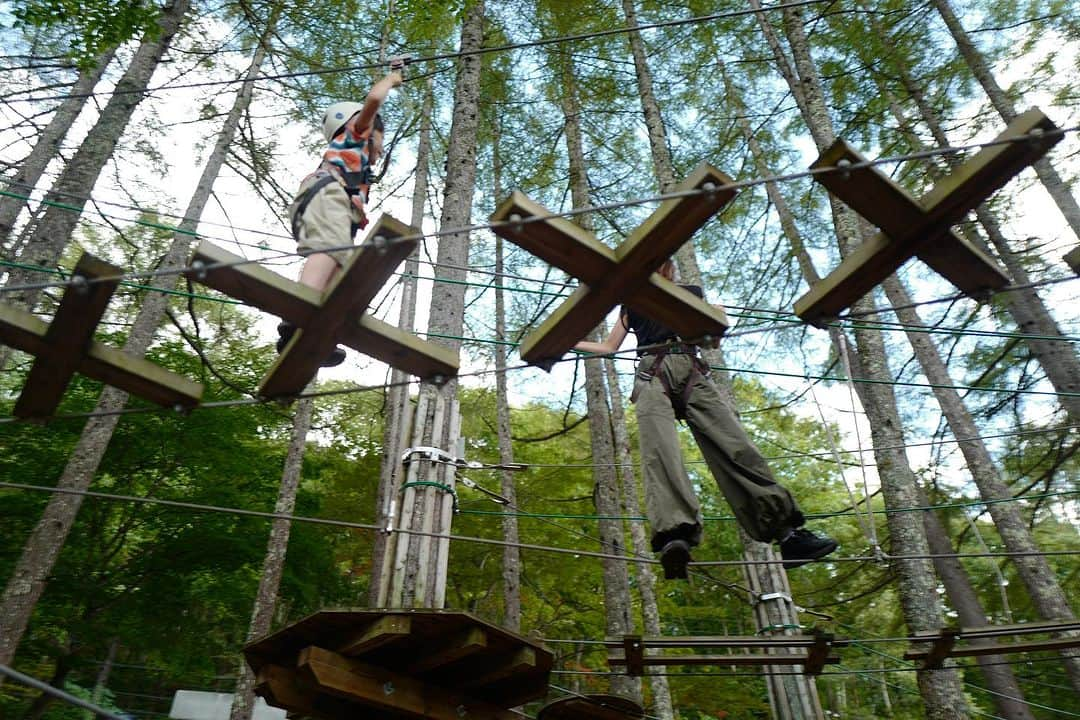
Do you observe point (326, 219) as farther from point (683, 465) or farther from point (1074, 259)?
point (1074, 259)

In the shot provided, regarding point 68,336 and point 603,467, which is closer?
point 68,336

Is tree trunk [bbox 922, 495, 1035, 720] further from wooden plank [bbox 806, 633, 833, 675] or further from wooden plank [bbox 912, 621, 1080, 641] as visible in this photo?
wooden plank [bbox 806, 633, 833, 675]

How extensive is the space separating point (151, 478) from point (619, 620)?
6.05 metres

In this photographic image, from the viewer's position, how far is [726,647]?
3641mm

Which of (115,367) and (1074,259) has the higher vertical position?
(1074,259)

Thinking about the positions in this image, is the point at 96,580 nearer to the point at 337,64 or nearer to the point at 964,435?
the point at 337,64

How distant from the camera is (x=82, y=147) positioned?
6.46m

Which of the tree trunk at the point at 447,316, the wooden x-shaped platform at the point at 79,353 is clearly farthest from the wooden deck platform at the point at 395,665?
the wooden x-shaped platform at the point at 79,353

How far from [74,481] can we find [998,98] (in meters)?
10.1

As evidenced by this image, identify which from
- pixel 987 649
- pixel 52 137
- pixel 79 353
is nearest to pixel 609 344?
pixel 79 353

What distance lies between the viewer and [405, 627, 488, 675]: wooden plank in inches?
136

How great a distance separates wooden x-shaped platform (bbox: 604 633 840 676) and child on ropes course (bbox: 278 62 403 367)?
80.4 inches

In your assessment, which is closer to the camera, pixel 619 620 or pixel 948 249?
pixel 948 249

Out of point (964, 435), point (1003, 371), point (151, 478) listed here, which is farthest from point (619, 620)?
point (151, 478)
